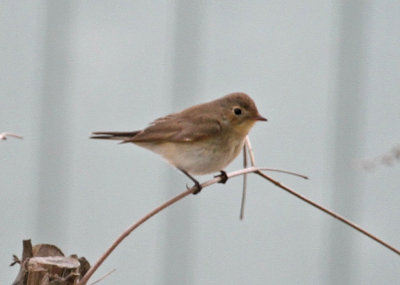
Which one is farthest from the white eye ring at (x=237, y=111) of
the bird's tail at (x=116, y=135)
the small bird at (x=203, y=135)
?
the bird's tail at (x=116, y=135)

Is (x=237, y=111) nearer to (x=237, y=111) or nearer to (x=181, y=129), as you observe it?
(x=237, y=111)

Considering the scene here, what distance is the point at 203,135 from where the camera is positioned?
69.0 inches

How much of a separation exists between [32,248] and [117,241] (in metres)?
0.16

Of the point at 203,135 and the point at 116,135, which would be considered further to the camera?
the point at 203,135

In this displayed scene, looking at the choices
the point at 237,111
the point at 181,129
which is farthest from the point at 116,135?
the point at 237,111

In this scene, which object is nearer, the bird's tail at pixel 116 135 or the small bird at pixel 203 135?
the bird's tail at pixel 116 135

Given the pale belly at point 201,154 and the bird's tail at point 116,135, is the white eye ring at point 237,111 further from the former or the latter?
the bird's tail at point 116,135

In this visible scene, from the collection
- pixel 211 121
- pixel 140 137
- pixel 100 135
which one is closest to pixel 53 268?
pixel 100 135

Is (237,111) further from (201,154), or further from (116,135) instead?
(116,135)

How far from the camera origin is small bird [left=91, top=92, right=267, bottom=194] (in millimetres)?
1717

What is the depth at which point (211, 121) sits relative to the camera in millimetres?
1801

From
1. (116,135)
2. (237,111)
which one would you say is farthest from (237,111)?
(116,135)

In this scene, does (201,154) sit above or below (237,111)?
below

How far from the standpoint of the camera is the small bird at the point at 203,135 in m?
1.72
